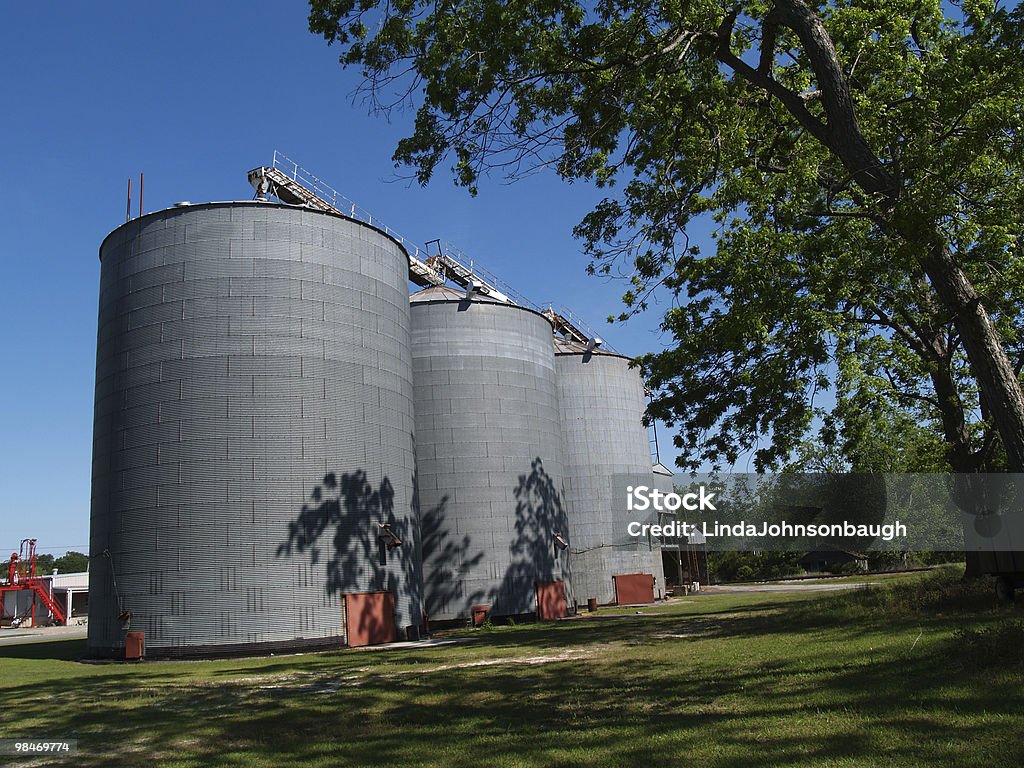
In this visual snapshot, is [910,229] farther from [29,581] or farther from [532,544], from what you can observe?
[29,581]

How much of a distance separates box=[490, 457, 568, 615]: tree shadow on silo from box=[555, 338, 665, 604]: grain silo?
735 centimetres

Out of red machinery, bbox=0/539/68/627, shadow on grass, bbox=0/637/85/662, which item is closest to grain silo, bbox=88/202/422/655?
shadow on grass, bbox=0/637/85/662

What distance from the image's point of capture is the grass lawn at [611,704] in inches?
325

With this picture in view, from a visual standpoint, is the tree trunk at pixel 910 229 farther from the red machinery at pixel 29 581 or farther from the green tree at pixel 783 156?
the red machinery at pixel 29 581

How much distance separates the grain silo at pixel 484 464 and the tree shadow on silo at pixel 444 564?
0.05 m

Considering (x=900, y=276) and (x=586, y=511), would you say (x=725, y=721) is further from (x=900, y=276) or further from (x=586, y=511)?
(x=586, y=511)

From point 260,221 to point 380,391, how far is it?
7.54 meters

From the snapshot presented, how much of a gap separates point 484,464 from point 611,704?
25.8 m

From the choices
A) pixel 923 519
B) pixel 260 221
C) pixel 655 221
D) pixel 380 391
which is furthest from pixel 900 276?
pixel 923 519

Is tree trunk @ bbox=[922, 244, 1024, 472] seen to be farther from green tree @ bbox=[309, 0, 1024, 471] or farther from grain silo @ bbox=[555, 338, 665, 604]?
grain silo @ bbox=[555, 338, 665, 604]

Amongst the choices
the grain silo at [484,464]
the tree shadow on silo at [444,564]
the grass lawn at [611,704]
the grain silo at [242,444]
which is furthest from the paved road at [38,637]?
the grass lawn at [611,704]

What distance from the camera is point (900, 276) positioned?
786 inches

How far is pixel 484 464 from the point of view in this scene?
37.1 metres

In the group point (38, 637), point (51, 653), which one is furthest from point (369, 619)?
point (38, 637)
